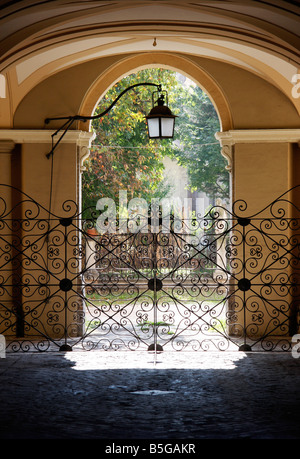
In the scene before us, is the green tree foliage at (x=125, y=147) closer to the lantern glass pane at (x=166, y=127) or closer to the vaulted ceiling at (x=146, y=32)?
the vaulted ceiling at (x=146, y=32)

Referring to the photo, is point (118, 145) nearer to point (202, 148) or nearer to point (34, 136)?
point (34, 136)

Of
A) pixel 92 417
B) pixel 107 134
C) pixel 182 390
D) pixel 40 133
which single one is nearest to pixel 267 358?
pixel 182 390

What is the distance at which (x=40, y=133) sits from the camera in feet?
35.2

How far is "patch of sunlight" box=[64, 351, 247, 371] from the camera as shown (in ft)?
25.5

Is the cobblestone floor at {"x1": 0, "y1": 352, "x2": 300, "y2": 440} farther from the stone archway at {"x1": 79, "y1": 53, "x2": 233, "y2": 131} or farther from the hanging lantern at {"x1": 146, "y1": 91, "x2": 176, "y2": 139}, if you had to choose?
the stone archway at {"x1": 79, "y1": 53, "x2": 233, "y2": 131}

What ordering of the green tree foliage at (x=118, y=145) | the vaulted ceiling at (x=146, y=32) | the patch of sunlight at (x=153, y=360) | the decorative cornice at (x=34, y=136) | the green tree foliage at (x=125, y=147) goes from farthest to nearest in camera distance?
1. the green tree foliage at (x=125, y=147)
2. the green tree foliage at (x=118, y=145)
3. the decorative cornice at (x=34, y=136)
4. the patch of sunlight at (x=153, y=360)
5. the vaulted ceiling at (x=146, y=32)

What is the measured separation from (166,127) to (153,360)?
3459 mm

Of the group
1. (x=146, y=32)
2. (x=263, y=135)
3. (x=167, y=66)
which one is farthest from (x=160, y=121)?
(x=263, y=135)

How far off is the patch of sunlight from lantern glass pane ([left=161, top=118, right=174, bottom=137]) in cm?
323

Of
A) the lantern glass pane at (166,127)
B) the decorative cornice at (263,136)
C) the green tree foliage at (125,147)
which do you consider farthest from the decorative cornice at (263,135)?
the green tree foliage at (125,147)

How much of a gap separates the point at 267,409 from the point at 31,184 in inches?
257

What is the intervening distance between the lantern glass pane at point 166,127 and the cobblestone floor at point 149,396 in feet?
10.7

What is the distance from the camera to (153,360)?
8.16 meters

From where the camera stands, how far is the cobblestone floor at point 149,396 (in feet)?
16.6
